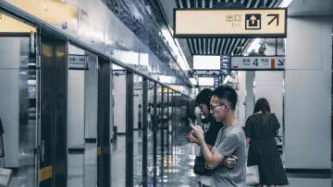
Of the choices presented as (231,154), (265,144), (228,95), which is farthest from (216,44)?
(231,154)

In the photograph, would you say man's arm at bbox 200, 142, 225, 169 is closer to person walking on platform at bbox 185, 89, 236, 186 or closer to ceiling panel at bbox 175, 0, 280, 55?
person walking on platform at bbox 185, 89, 236, 186

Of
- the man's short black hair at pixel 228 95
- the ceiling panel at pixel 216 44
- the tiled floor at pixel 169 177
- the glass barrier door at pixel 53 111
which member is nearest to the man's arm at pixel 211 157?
the man's short black hair at pixel 228 95

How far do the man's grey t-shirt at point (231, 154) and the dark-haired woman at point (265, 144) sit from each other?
387cm

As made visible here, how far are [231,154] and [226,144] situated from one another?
0.23ft

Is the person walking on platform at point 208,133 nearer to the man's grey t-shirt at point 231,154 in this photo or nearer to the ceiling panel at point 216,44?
the man's grey t-shirt at point 231,154

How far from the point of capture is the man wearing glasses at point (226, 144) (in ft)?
11.0

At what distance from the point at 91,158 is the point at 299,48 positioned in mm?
6596

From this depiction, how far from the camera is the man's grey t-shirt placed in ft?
11.1

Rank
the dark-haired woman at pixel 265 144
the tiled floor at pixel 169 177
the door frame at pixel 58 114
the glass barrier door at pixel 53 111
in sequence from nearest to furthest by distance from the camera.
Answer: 1. the glass barrier door at pixel 53 111
2. the door frame at pixel 58 114
3. the dark-haired woman at pixel 265 144
4. the tiled floor at pixel 169 177

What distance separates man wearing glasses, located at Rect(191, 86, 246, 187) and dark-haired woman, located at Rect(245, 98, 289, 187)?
12.7 feet

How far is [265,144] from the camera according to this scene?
288 inches

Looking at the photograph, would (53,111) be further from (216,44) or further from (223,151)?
(216,44)

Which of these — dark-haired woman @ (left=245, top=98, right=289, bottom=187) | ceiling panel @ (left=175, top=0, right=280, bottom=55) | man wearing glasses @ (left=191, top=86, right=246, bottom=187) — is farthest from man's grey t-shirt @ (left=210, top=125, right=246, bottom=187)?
ceiling panel @ (left=175, top=0, right=280, bottom=55)

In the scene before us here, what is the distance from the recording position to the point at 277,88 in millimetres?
18719
